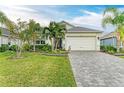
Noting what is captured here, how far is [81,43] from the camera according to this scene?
27672mm

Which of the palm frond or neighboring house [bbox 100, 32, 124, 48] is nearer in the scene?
the palm frond

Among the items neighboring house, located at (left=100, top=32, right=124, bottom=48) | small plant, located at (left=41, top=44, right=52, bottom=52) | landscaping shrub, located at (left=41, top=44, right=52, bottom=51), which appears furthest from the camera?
neighboring house, located at (left=100, top=32, right=124, bottom=48)

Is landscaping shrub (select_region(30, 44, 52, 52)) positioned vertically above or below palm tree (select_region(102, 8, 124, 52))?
below

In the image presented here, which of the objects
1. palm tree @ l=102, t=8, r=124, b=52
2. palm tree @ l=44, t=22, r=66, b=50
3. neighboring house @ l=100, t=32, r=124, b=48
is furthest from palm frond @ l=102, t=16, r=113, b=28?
neighboring house @ l=100, t=32, r=124, b=48

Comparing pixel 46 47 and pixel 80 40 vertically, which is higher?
pixel 80 40

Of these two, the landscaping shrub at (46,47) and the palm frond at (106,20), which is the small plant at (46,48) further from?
the palm frond at (106,20)

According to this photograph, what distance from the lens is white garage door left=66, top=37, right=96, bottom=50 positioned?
2747 cm

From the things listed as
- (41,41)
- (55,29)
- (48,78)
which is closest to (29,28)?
(55,29)

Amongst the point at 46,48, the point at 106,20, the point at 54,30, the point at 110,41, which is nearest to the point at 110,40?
the point at 110,41

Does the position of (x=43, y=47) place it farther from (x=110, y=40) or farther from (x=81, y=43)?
(x=110, y=40)

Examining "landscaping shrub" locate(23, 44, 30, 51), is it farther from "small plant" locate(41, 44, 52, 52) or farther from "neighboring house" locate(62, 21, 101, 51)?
"neighboring house" locate(62, 21, 101, 51)

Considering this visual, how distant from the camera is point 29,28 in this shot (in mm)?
19922

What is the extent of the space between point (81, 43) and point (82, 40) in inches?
15.1
